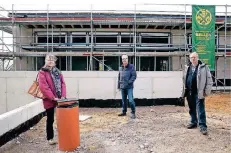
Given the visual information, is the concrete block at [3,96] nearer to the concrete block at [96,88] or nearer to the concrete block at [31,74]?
the concrete block at [31,74]

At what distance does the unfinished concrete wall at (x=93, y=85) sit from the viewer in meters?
10.7

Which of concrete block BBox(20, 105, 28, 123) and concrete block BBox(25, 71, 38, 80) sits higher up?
concrete block BBox(25, 71, 38, 80)

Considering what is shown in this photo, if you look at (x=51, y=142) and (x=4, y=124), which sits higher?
(x=4, y=124)

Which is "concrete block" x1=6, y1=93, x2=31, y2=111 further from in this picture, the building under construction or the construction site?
the building under construction

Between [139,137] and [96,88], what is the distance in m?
4.89

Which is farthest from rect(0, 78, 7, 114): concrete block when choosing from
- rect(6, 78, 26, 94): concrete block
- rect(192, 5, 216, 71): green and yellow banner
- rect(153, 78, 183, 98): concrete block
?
rect(192, 5, 216, 71): green and yellow banner

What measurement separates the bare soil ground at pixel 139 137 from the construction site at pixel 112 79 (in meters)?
0.02

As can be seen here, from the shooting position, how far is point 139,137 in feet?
19.7

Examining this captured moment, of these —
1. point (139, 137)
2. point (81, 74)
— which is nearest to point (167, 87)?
point (81, 74)

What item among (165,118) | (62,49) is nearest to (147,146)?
(165,118)

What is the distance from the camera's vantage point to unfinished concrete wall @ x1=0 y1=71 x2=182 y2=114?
35.1ft

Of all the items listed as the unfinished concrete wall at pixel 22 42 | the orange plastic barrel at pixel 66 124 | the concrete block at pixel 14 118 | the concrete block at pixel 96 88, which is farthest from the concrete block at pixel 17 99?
the unfinished concrete wall at pixel 22 42

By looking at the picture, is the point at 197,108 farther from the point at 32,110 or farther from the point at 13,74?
the point at 13,74

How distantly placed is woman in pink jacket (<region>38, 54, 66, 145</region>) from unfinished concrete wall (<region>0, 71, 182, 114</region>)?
504 centimetres
